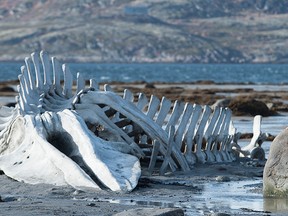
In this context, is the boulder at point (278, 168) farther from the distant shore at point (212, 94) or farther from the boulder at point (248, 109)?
the distant shore at point (212, 94)

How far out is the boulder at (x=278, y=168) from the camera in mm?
12117

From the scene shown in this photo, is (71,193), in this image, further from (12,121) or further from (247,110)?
(247,110)

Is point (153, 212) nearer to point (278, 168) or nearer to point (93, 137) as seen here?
point (278, 168)

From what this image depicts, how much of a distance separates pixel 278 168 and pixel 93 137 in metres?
2.25

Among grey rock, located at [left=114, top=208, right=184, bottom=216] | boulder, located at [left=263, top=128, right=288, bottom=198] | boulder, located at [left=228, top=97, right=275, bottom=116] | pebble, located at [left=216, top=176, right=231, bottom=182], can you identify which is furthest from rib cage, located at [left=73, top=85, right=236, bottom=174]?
boulder, located at [left=228, top=97, right=275, bottom=116]

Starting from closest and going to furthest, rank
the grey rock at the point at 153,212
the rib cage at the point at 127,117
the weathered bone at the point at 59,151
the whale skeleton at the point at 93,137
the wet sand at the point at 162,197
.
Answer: the grey rock at the point at 153,212
the wet sand at the point at 162,197
the weathered bone at the point at 59,151
the whale skeleton at the point at 93,137
the rib cage at the point at 127,117

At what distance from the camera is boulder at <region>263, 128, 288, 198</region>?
12117 millimetres

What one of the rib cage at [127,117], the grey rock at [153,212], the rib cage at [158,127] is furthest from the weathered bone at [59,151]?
the grey rock at [153,212]

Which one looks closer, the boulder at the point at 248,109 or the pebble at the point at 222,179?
the pebble at the point at 222,179

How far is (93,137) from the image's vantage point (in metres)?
12.9

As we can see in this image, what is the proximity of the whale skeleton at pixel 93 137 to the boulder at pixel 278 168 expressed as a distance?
1.50 m

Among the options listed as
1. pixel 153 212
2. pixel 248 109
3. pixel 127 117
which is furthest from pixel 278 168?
pixel 248 109

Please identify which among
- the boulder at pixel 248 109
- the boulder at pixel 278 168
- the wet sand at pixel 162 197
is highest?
the boulder at pixel 278 168

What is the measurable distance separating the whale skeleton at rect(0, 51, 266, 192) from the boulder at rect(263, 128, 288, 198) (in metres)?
1.50
